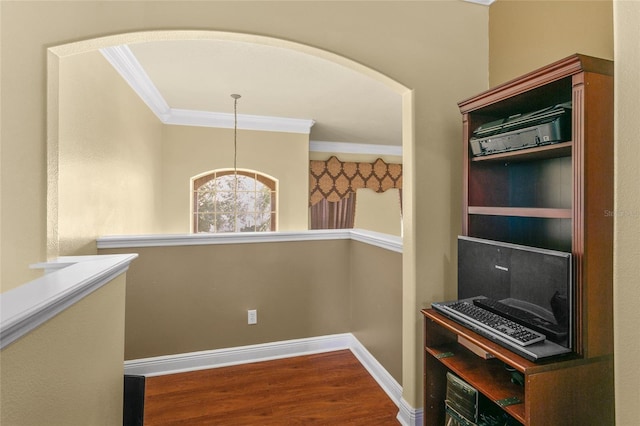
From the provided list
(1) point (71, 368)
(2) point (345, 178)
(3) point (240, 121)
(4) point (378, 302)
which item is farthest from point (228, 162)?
(1) point (71, 368)

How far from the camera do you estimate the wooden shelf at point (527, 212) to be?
1295mm

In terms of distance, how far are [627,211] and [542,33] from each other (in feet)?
4.25

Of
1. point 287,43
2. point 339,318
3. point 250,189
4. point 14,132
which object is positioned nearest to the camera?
point 14,132

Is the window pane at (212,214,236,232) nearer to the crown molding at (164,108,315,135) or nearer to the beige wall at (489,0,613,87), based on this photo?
the crown molding at (164,108,315,135)

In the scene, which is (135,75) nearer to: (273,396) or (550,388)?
(273,396)

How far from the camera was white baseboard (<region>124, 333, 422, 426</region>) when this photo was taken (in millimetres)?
2441

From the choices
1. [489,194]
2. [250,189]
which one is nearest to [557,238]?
[489,194]

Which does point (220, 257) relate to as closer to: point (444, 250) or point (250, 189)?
point (444, 250)

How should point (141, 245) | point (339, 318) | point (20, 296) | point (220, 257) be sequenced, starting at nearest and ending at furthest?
1. point (20, 296)
2. point (141, 245)
3. point (220, 257)
4. point (339, 318)

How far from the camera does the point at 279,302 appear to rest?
9.27 feet

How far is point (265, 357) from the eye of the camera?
2770 millimetres

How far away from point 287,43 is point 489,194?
1.31 meters

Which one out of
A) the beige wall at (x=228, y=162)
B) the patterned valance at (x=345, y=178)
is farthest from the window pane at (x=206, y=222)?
the patterned valance at (x=345, y=178)

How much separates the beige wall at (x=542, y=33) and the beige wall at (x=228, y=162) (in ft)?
11.2
